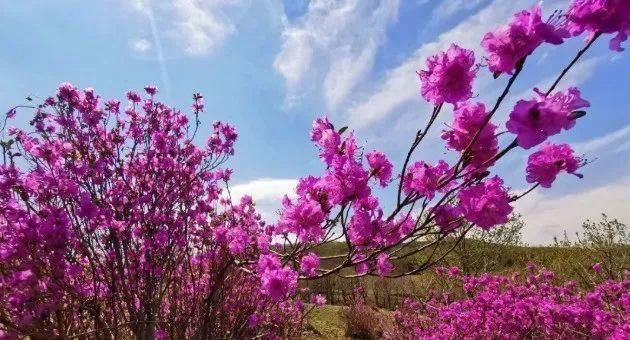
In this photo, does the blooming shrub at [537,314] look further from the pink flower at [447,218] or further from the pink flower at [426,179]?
the pink flower at [426,179]

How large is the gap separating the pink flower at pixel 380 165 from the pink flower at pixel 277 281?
32.7 inches

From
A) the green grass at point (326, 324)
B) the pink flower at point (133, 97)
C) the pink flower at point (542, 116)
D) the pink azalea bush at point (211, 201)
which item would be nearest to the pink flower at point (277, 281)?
the pink azalea bush at point (211, 201)

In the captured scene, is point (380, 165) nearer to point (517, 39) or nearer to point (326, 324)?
point (517, 39)

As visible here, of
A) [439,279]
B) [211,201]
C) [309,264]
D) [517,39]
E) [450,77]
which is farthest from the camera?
[439,279]

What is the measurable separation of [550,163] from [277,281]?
1698 millimetres

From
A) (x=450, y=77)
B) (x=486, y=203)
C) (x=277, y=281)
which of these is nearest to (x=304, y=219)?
(x=277, y=281)

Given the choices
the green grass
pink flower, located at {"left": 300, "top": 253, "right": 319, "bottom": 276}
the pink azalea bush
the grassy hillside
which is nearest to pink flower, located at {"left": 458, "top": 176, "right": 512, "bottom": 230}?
the pink azalea bush

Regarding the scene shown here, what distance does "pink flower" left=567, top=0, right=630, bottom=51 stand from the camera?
1.52 meters

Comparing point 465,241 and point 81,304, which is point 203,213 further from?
point 465,241

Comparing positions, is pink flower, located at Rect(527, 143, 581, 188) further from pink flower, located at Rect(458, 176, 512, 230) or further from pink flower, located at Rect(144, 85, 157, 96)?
pink flower, located at Rect(144, 85, 157, 96)

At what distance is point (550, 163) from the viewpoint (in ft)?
6.88

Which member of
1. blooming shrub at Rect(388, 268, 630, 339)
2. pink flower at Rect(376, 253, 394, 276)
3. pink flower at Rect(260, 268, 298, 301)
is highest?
pink flower at Rect(376, 253, 394, 276)

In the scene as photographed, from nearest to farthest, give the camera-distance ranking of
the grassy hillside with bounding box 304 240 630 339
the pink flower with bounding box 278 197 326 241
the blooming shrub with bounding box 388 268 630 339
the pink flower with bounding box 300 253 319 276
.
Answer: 1. the pink flower with bounding box 278 197 326 241
2. the pink flower with bounding box 300 253 319 276
3. the blooming shrub with bounding box 388 268 630 339
4. the grassy hillside with bounding box 304 240 630 339

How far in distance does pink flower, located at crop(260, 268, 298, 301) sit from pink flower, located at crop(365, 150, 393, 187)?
83 cm
